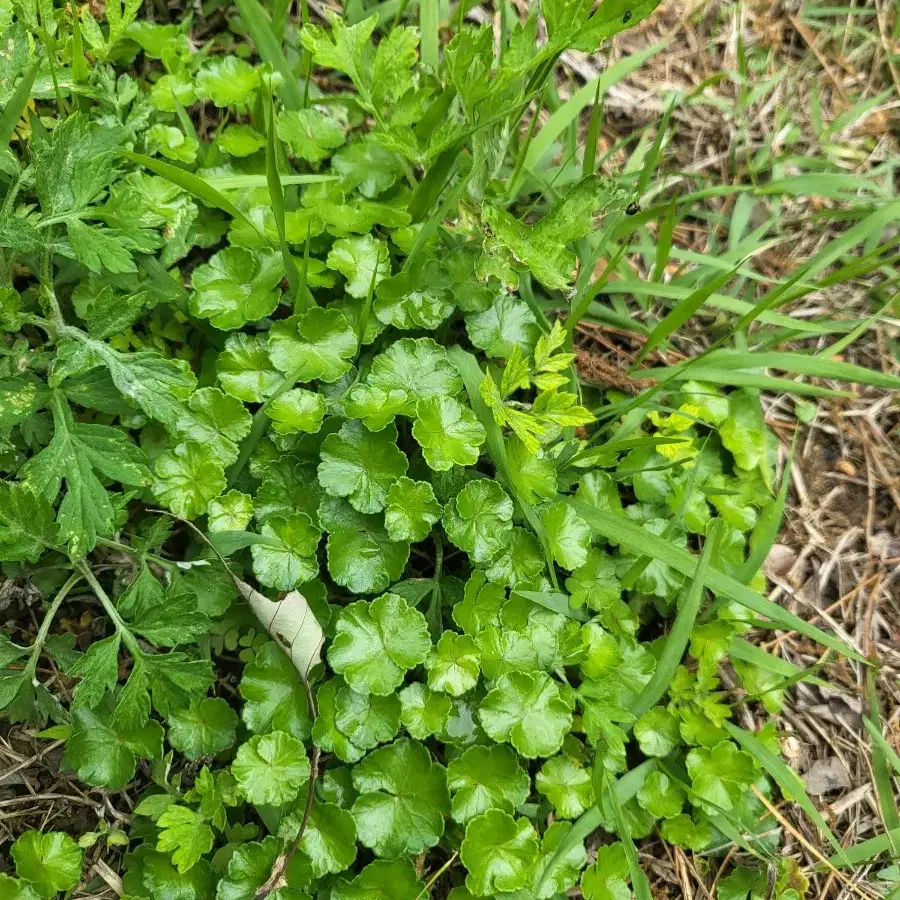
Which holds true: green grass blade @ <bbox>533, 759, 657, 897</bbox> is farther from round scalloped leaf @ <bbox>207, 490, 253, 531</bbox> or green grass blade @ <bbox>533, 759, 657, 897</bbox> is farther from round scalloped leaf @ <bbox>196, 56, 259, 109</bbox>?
round scalloped leaf @ <bbox>196, 56, 259, 109</bbox>

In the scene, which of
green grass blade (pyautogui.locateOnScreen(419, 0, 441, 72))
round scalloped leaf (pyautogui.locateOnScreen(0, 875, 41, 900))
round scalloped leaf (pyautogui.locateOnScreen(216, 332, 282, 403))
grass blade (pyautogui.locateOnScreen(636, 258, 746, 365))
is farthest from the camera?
green grass blade (pyautogui.locateOnScreen(419, 0, 441, 72))

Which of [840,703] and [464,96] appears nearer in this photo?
[464,96]

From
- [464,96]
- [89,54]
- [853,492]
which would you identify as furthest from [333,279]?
[853,492]

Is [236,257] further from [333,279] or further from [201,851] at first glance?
[201,851]

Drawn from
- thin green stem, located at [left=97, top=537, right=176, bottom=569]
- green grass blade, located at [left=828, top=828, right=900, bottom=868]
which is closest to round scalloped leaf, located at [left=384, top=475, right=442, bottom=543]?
thin green stem, located at [left=97, top=537, right=176, bottom=569]

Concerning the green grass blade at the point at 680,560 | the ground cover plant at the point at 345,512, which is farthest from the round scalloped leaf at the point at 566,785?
the green grass blade at the point at 680,560

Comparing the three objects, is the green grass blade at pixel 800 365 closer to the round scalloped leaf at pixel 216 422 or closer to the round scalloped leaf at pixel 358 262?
the round scalloped leaf at pixel 358 262
